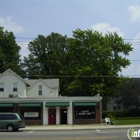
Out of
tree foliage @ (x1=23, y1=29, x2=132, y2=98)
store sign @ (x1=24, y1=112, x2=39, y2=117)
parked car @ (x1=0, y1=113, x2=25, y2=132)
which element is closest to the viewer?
parked car @ (x1=0, y1=113, x2=25, y2=132)

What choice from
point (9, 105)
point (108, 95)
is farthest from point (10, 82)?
point (108, 95)

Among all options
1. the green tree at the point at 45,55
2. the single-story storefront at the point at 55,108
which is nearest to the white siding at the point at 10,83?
the single-story storefront at the point at 55,108

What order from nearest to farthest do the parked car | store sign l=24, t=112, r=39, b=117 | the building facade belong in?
the parked car
the building facade
store sign l=24, t=112, r=39, b=117

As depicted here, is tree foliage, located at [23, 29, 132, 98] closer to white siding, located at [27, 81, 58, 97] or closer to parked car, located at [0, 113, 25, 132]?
white siding, located at [27, 81, 58, 97]

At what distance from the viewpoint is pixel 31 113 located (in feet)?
149

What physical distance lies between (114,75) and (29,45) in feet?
92.2

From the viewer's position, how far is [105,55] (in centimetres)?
6003

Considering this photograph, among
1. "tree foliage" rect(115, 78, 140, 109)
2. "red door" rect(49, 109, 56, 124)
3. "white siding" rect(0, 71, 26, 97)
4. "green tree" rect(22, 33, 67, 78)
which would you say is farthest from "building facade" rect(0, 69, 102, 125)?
"green tree" rect(22, 33, 67, 78)

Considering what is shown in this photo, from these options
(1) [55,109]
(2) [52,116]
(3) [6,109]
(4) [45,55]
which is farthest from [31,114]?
(4) [45,55]

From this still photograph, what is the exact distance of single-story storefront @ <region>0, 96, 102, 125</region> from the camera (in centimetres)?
4541

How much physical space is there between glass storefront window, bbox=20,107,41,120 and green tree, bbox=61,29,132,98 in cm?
1512

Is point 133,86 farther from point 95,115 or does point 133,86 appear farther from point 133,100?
point 95,115

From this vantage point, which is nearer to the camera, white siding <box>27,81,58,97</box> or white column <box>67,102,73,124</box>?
white column <box>67,102,73,124</box>

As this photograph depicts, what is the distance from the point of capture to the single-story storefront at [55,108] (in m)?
45.4
